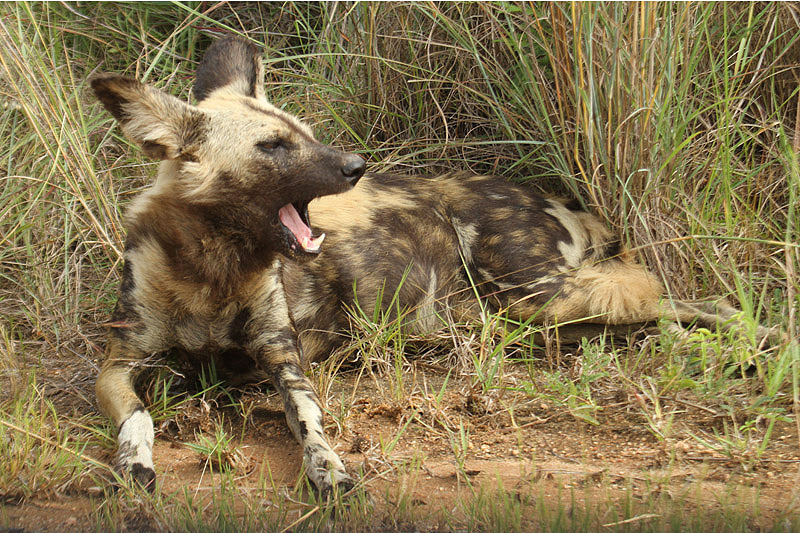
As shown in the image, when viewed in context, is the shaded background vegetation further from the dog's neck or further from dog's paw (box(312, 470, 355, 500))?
dog's paw (box(312, 470, 355, 500))

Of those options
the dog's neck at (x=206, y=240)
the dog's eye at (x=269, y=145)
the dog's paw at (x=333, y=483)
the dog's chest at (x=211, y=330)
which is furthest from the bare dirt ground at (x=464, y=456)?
the dog's eye at (x=269, y=145)

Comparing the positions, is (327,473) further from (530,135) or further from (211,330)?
(530,135)

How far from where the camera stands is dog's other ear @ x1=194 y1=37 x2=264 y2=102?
265 centimetres

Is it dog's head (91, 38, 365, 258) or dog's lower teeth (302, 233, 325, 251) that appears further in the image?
dog's lower teeth (302, 233, 325, 251)

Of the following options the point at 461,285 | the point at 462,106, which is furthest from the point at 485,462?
the point at 462,106

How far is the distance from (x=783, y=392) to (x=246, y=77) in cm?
187

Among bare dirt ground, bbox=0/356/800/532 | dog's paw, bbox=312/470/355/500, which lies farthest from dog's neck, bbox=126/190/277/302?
dog's paw, bbox=312/470/355/500

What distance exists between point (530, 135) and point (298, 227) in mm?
1136

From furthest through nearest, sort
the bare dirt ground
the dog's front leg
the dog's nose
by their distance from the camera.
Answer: the dog's nose, the dog's front leg, the bare dirt ground

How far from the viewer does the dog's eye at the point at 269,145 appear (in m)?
2.31

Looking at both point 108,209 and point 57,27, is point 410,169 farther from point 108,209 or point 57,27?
point 57,27

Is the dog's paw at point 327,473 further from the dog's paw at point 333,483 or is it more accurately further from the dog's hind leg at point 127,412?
the dog's hind leg at point 127,412

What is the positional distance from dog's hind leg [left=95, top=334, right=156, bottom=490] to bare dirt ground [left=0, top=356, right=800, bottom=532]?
69 millimetres

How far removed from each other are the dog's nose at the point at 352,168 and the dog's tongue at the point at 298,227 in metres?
0.18
